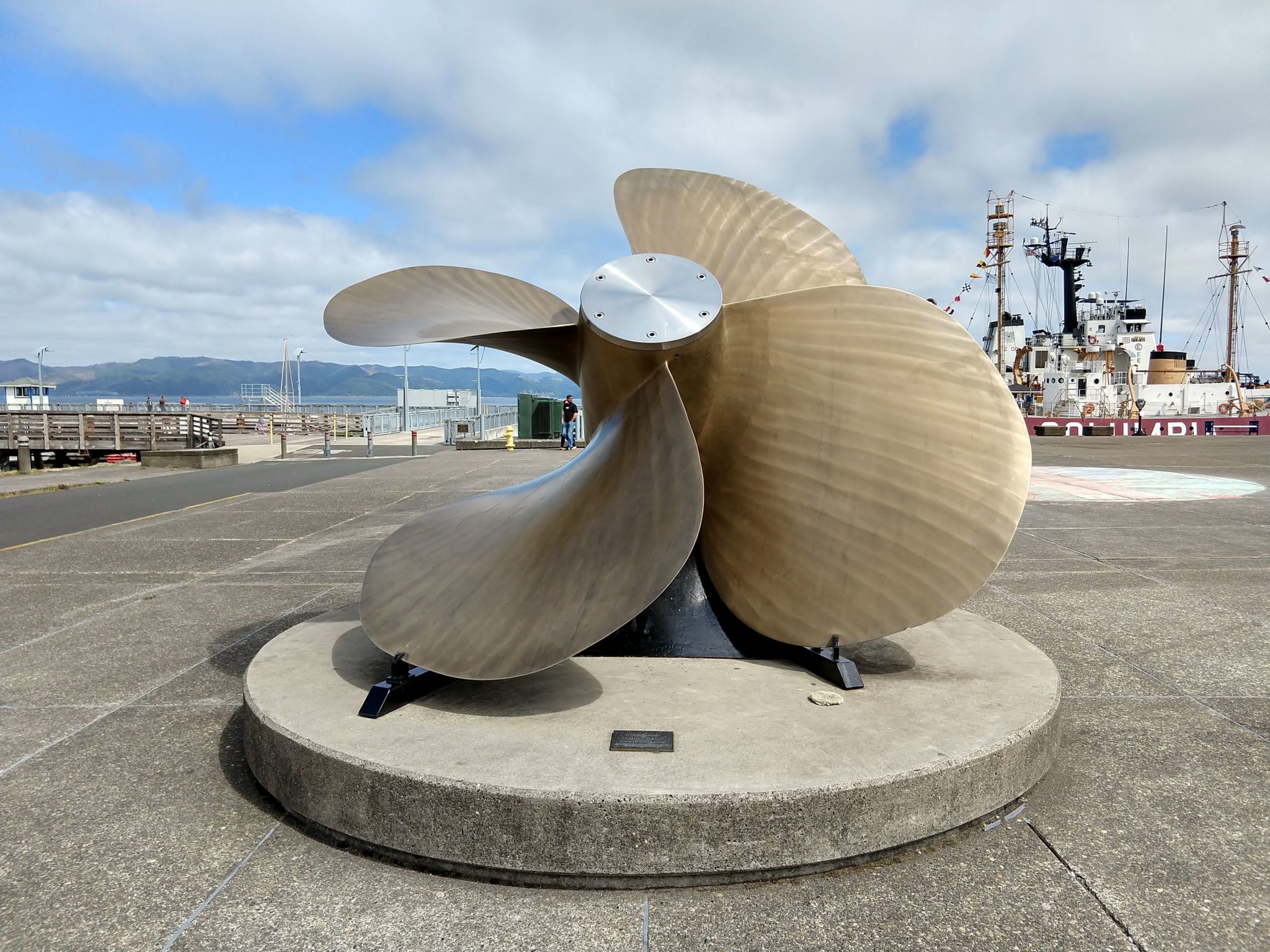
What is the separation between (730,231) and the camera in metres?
5.44

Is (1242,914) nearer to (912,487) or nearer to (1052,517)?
(912,487)

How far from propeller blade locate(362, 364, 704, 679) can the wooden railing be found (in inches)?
1052

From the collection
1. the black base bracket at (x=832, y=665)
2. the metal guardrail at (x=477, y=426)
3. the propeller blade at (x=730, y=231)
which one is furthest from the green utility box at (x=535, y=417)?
the black base bracket at (x=832, y=665)

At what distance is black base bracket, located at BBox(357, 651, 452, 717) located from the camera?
3764mm

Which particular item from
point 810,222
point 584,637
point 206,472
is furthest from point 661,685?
point 206,472

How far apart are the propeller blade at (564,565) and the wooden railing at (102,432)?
1052 inches

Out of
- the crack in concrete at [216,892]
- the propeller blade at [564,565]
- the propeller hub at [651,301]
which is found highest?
the propeller hub at [651,301]

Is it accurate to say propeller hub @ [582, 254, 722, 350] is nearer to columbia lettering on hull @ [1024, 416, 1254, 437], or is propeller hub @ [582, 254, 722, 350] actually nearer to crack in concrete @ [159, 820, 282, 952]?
crack in concrete @ [159, 820, 282, 952]

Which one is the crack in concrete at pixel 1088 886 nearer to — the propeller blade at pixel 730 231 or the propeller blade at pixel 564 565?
the propeller blade at pixel 564 565

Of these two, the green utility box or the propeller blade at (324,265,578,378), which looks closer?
the propeller blade at (324,265,578,378)

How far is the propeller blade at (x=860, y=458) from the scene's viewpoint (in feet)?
13.7

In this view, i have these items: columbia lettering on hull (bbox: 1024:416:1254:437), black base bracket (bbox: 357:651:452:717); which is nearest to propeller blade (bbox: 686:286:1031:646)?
black base bracket (bbox: 357:651:452:717)

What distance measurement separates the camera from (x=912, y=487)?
4230 millimetres

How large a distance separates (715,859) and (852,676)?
154 cm
